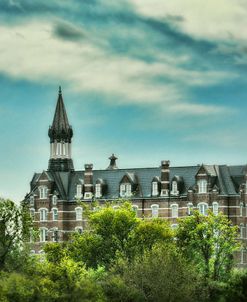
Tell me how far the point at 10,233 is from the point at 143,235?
78.3 feet

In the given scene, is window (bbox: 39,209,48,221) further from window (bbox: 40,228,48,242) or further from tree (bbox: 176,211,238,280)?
tree (bbox: 176,211,238,280)

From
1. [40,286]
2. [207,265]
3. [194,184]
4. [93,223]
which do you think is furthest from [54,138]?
[40,286]

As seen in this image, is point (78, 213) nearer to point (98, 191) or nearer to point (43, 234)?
point (98, 191)

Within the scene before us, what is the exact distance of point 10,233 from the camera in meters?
94.4

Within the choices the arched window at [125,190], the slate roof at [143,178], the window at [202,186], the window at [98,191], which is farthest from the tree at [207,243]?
the window at [98,191]

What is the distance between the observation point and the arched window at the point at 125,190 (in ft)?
462

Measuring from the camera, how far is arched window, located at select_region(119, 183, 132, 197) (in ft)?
462

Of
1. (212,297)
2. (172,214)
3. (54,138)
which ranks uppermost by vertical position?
(54,138)

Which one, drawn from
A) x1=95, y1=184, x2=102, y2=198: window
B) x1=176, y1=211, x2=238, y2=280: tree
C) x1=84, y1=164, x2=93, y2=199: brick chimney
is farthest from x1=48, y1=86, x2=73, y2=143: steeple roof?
x1=176, y1=211, x2=238, y2=280: tree

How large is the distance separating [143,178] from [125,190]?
2.58 m

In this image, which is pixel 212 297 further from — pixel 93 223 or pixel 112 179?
pixel 112 179

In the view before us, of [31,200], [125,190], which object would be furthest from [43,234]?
[125,190]

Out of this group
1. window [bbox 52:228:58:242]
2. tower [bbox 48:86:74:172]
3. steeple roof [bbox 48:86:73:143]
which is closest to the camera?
window [bbox 52:228:58:242]

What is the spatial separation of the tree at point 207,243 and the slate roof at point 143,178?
17.6m
